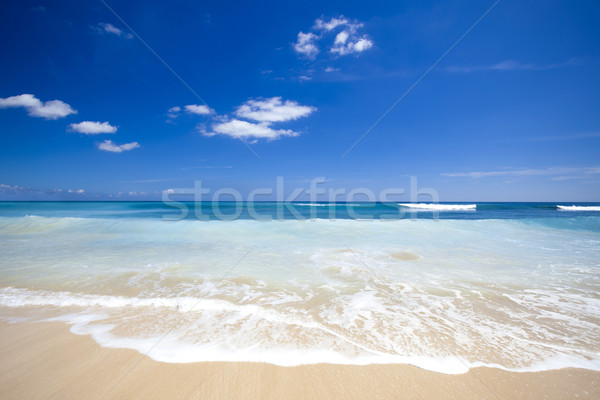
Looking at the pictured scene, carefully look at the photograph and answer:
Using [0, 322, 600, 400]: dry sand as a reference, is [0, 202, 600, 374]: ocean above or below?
above

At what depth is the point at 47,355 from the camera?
2.30 m

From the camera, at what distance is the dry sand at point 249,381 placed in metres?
1.88

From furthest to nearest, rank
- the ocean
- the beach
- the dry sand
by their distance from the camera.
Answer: the ocean < the beach < the dry sand

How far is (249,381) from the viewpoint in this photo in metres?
2.02

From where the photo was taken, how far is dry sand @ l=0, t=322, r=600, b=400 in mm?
1878

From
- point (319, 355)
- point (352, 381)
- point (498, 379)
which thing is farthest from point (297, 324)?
point (498, 379)

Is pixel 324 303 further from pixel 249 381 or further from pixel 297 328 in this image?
pixel 249 381

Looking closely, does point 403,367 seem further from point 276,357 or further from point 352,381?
point 276,357

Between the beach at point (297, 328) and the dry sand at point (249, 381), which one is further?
the beach at point (297, 328)

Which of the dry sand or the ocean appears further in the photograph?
the ocean

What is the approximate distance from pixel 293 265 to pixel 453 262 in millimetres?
3711

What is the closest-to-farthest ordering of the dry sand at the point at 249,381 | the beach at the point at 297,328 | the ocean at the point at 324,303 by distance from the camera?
the dry sand at the point at 249,381, the beach at the point at 297,328, the ocean at the point at 324,303

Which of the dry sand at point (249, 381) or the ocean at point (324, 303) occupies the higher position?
the ocean at point (324, 303)

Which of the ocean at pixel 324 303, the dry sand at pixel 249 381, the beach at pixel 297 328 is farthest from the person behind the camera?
the ocean at pixel 324 303
